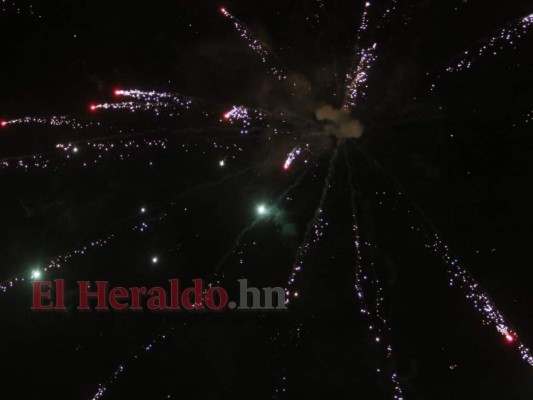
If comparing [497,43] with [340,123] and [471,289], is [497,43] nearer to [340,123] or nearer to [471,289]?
[340,123]

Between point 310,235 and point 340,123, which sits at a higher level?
point 340,123

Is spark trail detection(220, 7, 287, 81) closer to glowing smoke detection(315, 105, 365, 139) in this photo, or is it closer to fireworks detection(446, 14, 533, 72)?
glowing smoke detection(315, 105, 365, 139)

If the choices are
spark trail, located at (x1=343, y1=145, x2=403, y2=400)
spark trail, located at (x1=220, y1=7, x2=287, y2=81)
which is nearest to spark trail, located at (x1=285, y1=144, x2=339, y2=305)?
spark trail, located at (x1=343, y1=145, x2=403, y2=400)

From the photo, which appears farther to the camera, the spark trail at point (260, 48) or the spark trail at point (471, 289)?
the spark trail at point (260, 48)

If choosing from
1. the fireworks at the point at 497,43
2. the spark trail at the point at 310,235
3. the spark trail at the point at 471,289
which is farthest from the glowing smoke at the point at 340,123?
the fireworks at the point at 497,43

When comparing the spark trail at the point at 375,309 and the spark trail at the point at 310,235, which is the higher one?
the spark trail at the point at 310,235

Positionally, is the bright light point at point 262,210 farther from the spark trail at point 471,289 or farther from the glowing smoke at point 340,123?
the spark trail at point 471,289

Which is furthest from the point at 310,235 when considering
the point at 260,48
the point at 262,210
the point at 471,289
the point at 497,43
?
the point at 497,43

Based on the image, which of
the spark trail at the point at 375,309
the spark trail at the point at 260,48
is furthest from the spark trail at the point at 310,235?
the spark trail at the point at 260,48

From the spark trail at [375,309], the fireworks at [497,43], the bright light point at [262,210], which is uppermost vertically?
the fireworks at [497,43]

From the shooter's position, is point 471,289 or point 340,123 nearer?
point 471,289
